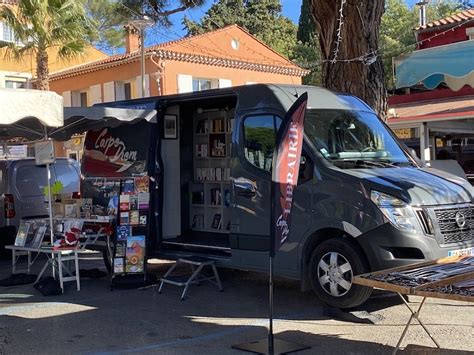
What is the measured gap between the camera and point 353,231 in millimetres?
6375

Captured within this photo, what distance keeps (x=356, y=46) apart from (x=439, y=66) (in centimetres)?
129

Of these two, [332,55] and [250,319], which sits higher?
[332,55]

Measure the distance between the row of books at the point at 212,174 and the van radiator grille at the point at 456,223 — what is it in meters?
4.26

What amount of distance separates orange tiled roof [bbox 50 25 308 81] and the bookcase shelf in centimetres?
1596

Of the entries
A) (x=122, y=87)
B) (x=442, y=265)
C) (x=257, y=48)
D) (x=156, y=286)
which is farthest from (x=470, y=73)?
(x=257, y=48)

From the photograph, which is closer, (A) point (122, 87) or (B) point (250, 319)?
(B) point (250, 319)

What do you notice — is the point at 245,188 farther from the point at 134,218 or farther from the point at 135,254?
the point at 135,254

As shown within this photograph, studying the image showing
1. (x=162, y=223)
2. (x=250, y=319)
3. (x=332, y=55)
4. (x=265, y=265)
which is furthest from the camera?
(x=332, y=55)

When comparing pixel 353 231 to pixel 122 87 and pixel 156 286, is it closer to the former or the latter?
pixel 156 286

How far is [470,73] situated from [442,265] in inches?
190

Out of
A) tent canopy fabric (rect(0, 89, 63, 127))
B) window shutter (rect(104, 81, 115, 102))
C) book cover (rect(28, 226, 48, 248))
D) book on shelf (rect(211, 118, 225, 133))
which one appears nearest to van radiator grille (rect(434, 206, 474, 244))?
book on shelf (rect(211, 118, 225, 133))

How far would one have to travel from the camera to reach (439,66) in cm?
929

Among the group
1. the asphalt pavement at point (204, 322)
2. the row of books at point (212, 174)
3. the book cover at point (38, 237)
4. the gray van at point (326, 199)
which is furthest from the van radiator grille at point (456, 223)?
the book cover at point (38, 237)

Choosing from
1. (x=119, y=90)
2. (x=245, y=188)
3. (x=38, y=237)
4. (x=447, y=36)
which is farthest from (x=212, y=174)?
(x=119, y=90)
